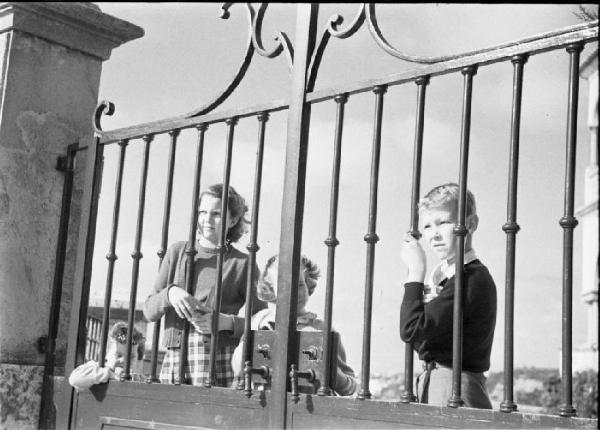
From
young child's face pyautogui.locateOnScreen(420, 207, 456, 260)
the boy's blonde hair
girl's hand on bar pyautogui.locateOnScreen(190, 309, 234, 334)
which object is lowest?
girl's hand on bar pyautogui.locateOnScreen(190, 309, 234, 334)

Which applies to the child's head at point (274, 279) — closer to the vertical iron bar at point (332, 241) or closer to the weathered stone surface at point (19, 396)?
the vertical iron bar at point (332, 241)

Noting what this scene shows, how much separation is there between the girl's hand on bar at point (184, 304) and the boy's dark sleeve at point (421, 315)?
2.91ft

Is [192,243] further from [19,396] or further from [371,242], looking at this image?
[19,396]

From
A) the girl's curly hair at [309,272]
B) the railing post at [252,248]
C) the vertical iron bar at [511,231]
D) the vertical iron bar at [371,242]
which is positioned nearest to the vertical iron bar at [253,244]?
the railing post at [252,248]

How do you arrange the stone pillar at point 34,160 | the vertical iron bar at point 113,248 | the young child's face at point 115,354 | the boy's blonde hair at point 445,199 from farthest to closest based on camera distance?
1. the young child's face at point 115,354
2. the stone pillar at point 34,160
3. the vertical iron bar at point 113,248
4. the boy's blonde hair at point 445,199

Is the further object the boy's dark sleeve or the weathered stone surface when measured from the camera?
the weathered stone surface

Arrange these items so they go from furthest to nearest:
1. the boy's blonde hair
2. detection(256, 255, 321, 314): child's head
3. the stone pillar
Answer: the stone pillar
detection(256, 255, 321, 314): child's head
the boy's blonde hair

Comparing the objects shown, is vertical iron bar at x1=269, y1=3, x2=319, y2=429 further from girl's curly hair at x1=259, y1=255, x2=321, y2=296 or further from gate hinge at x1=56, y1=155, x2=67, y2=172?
gate hinge at x1=56, y1=155, x2=67, y2=172

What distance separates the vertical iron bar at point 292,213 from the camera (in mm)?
2768

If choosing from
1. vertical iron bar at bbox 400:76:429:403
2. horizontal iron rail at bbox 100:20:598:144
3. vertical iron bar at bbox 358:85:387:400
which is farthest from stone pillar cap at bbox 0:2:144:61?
vertical iron bar at bbox 400:76:429:403

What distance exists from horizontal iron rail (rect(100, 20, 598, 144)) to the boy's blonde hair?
354 millimetres

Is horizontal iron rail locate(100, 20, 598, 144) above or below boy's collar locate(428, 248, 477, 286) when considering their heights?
above

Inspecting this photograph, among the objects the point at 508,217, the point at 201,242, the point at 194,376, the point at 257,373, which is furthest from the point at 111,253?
the point at 508,217

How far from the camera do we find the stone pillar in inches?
145
